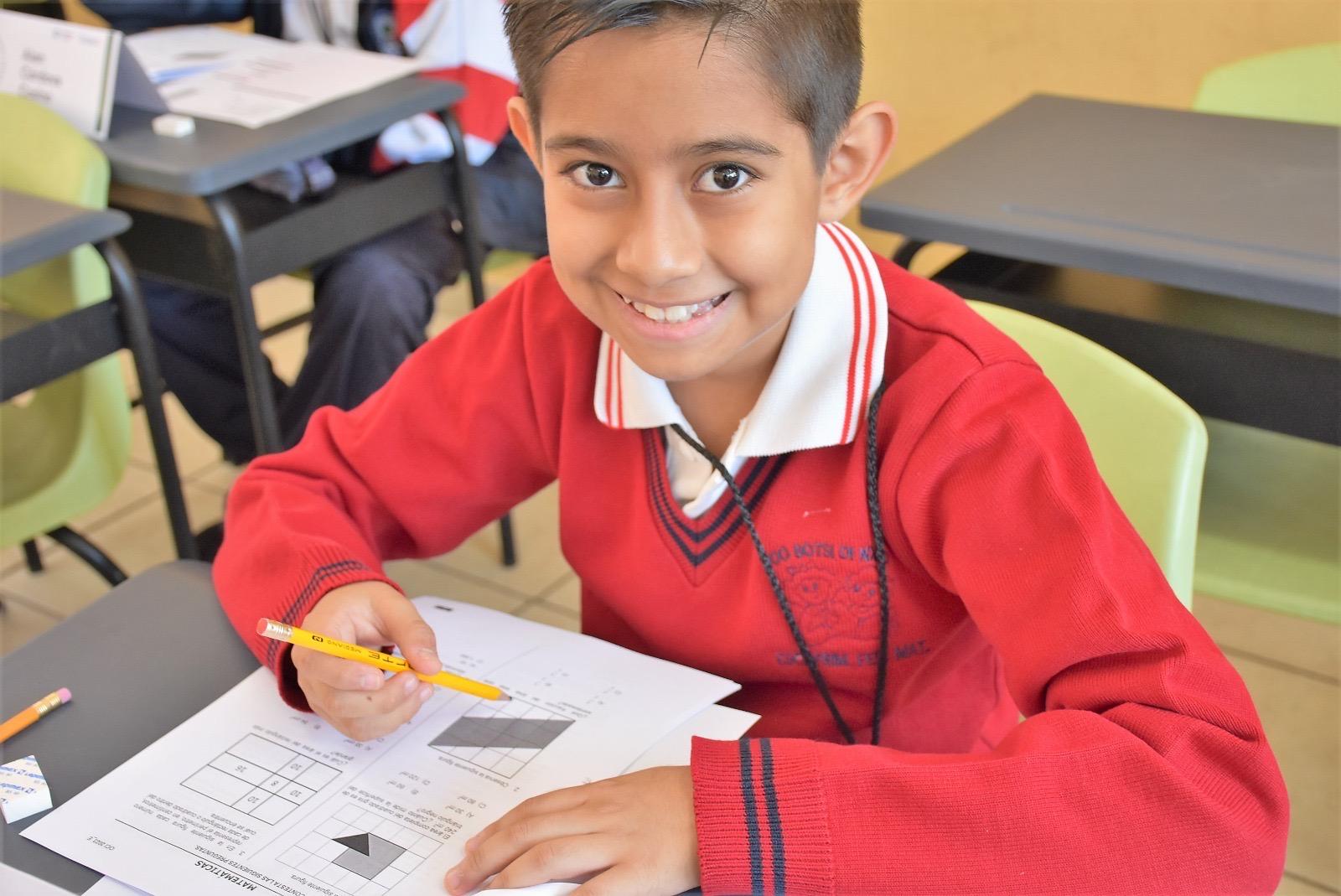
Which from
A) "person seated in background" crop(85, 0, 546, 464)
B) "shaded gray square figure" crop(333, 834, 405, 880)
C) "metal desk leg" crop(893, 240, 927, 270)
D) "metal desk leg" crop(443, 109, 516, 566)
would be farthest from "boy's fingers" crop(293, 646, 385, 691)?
"metal desk leg" crop(443, 109, 516, 566)

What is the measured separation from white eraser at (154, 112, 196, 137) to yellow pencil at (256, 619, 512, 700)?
1.22 metres

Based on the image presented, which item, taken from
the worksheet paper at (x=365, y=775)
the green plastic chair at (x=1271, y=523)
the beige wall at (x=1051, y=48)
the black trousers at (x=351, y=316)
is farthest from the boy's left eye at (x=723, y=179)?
the beige wall at (x=1051, y=48)

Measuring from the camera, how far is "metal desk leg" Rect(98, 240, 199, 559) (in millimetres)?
1611

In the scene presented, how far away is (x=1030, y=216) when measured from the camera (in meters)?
1.48

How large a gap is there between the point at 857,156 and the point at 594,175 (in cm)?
21

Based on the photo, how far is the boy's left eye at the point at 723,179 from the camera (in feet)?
2.51

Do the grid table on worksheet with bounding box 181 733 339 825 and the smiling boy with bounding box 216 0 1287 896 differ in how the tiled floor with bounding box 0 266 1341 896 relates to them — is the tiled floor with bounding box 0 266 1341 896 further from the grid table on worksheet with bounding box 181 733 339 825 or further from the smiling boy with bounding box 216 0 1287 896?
the grid table on worksheet with bounding box 181 733 339 825

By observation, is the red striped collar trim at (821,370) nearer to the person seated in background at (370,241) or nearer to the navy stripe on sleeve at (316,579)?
the navy stripe on sleeve at (316,579)

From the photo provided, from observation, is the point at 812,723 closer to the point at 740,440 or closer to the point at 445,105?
the point at 740,440

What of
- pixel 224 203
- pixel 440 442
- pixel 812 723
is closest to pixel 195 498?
pixel 224 203

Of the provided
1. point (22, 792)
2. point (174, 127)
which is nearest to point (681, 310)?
point (22, 792)

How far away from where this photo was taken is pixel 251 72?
2072 millimetres

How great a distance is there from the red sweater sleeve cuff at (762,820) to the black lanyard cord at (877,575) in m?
0.21

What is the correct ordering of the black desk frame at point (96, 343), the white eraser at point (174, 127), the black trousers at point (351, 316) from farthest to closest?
the black trousers at point (351, 316) → the white eraser at point (174, 127) → the black desk frame at point (96, 343)
